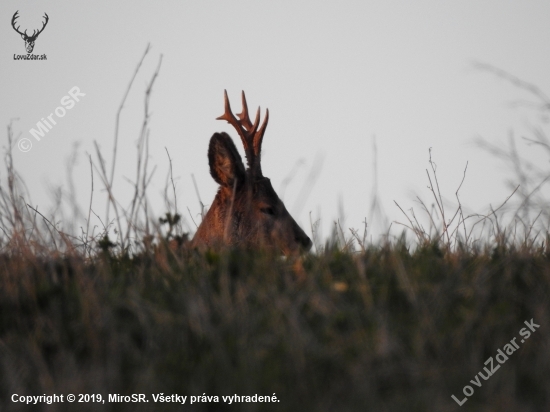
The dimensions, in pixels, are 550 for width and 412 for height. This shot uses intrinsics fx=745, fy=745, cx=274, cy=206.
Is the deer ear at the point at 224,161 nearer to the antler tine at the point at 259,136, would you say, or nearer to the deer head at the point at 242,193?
the deer head at the point at 242,193

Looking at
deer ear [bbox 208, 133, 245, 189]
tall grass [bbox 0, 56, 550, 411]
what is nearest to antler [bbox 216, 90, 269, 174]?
deer ear [bbox 208, 133, 245, 189]

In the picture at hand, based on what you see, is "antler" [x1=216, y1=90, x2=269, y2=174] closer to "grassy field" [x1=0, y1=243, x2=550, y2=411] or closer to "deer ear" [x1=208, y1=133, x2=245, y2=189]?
"deer ear" [x1=208, y1=133, x2=245, y2=189]

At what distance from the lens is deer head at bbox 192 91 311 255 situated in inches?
325

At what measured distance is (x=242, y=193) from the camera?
340 inches

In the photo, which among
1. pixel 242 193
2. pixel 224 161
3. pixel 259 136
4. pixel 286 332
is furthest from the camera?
pixel 259 136

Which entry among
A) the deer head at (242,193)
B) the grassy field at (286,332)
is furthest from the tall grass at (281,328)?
the deer head at (242,193)

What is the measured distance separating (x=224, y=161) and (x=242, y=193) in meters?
0.47

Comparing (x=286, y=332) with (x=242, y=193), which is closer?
(x=286, y=332)

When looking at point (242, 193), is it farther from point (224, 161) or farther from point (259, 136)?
point (259, 136)

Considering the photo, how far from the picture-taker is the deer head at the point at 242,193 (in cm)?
826

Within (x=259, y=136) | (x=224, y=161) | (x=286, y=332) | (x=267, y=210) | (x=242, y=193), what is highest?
(x=259, y=136)

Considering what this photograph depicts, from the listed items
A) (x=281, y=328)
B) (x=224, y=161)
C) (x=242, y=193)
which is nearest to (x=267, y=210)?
(x=242, y=193)

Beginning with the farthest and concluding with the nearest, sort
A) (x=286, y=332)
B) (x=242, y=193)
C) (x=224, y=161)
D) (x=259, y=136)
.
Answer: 1. (x=259, y=136)
2. (x=242, y=193)
3. (x=224, y=161)
4. (x=286, y=332)

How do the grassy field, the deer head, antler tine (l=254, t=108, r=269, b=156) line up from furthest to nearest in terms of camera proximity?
antler tine (l=254, t=108, r=269, b=156)
the deer head
the grassy field
